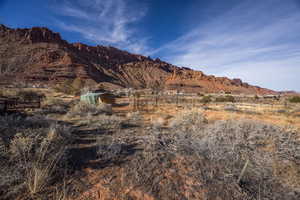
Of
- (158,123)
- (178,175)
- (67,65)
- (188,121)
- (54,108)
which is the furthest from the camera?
(67,65)

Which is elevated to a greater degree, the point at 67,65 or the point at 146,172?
the point at 67,65

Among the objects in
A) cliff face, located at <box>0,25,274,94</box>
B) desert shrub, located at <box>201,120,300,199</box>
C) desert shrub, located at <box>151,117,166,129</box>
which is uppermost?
cliff face, located at <box>0,25,274,94</box>

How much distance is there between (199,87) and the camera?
96.8 m

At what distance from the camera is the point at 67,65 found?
7169 cm

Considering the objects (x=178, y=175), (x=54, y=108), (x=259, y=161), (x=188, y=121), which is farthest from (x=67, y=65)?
(x=259, y=161)

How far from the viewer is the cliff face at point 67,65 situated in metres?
4.05

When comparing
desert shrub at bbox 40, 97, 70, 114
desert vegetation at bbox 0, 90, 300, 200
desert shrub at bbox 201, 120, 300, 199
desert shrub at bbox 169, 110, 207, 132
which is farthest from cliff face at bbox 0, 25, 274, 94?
desert shrub at bbox 169, 110, 207, 132

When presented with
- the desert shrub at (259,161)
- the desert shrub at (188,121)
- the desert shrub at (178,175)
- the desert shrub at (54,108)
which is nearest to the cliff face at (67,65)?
the desert shrub at (54,108)

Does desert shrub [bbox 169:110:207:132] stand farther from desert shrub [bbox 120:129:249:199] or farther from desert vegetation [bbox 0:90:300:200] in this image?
desert shrub [bbox 120:129:249:199]

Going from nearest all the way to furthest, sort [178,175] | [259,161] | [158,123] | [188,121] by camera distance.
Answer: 1. [178,175]
2. [259,161]
3. [158,123]
4. [188,121]

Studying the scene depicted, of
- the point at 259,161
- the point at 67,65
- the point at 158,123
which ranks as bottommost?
the point at 158,123

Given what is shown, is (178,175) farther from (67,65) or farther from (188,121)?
(67,65)

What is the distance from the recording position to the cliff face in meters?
4.05

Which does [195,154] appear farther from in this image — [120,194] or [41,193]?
[41,193]
